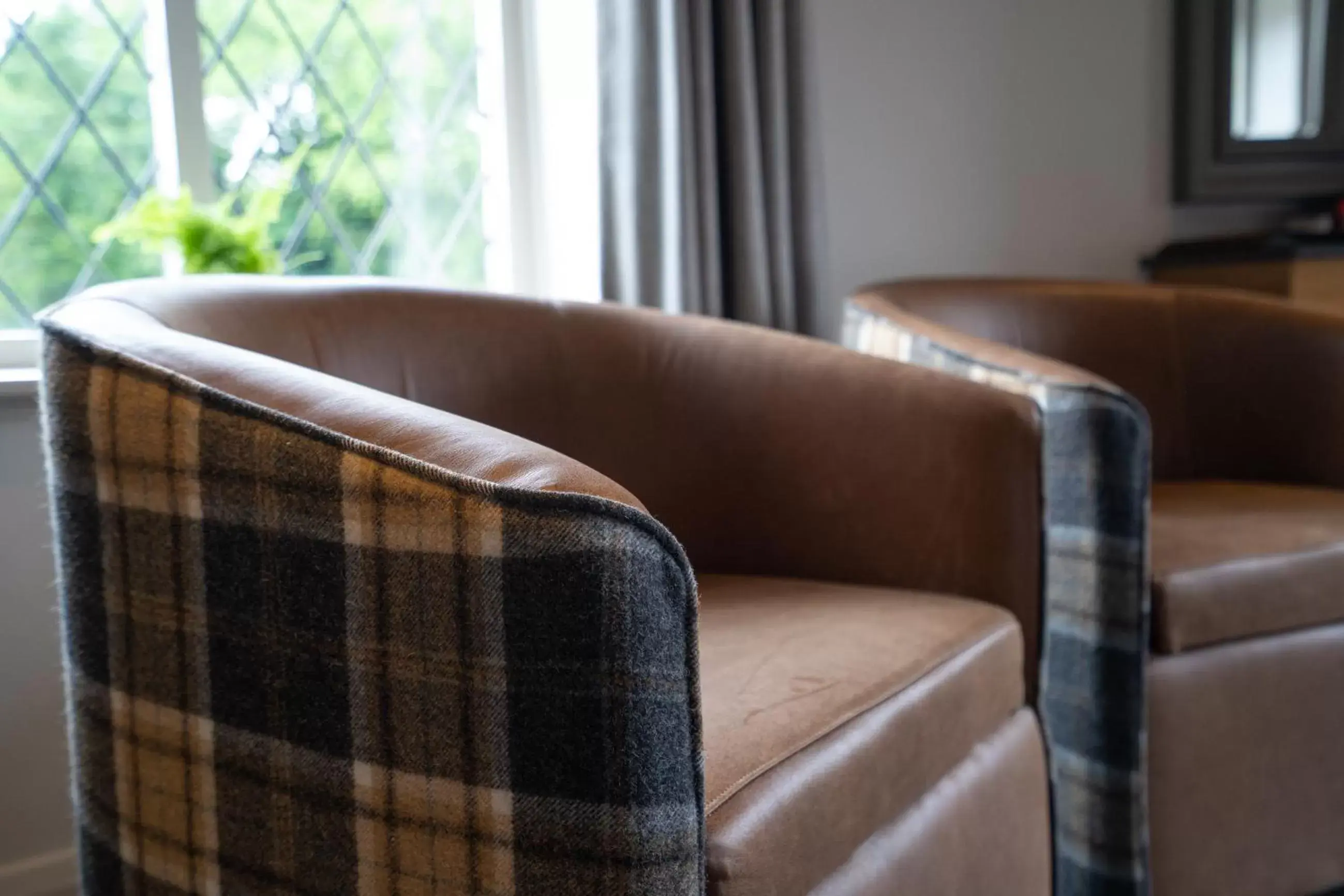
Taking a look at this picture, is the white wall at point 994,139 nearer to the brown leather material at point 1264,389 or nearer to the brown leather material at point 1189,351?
the brown leather material at point 1189,351

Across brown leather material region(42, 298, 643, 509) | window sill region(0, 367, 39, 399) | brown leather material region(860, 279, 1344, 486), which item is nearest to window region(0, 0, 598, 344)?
window sill region(0, 367, 39, 399)

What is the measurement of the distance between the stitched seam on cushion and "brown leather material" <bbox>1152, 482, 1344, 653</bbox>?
0.30 meters

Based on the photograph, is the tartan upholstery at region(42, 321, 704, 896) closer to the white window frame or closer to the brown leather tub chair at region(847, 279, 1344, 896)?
the brown leather tub chair at region(847, 279, 1344, 896)

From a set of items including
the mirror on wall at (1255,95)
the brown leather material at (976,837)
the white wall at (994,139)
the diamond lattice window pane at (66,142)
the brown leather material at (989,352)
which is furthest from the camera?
the mirror on wall at (1255,95)

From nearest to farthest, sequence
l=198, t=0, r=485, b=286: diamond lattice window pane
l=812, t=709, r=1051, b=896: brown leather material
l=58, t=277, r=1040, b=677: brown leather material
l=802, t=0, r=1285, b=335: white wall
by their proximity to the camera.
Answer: l=812, t=709, r=1051, b=896: brown leather material, l=58, t=277, r=1040, b=677: brown leather material, l=198, t=0, r=485, b=286: diamond lattice window pane, l=802, t=0, r=1285, b=335: white wall

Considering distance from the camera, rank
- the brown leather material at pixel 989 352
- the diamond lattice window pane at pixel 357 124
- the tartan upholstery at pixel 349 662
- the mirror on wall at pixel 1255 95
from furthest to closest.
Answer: the mirror on wall at pixel 1255 95 < the diamond lattice window pane at pixel 357 124 < the brown leather material at pixel 989 352 < the tartan upholstery at pixel 349 662

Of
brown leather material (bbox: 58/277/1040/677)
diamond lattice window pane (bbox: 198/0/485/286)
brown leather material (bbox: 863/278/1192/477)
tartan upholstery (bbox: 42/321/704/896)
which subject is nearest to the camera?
tartan upholstery (bbox: 42/321/704/896)

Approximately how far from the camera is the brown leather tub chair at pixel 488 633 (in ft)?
2.40

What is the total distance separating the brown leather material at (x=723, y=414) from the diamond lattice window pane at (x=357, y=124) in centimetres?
57

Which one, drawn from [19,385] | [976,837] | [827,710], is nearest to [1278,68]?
[976,837]

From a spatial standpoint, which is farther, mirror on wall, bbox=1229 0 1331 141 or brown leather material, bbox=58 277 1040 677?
mirror on wall, bbox=1229 0 1331 141

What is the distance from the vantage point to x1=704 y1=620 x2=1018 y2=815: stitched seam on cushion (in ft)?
2.75

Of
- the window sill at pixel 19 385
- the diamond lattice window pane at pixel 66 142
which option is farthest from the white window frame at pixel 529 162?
the window sill at pixel 19 385

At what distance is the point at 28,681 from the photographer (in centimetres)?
156
